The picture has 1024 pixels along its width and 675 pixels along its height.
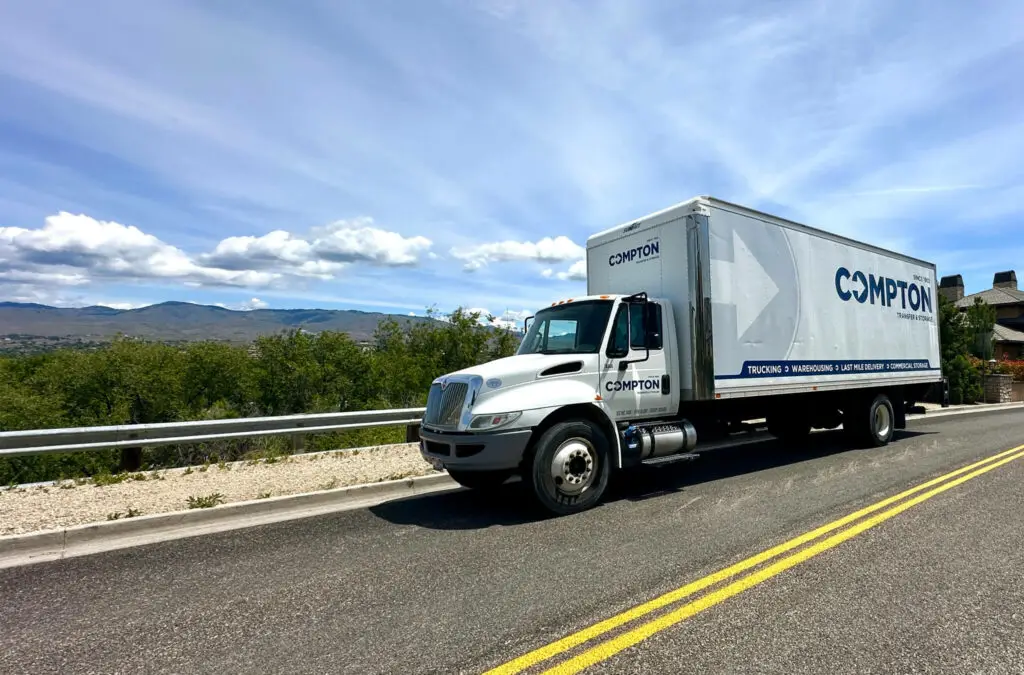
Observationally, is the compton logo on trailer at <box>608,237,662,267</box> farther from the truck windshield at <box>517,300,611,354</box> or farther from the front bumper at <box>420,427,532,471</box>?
the front bumper at <box>420,427,532,471</box>

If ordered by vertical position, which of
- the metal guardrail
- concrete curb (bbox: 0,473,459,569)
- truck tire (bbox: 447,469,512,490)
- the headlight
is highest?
the headlight

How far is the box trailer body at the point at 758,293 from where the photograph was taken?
294 inches

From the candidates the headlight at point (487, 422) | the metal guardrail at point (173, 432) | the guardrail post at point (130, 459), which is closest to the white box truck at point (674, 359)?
the headlight at point (487, 422)

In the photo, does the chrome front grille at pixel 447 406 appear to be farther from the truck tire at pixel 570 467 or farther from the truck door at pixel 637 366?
the truck door at pixel 637 366

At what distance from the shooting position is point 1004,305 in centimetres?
4912

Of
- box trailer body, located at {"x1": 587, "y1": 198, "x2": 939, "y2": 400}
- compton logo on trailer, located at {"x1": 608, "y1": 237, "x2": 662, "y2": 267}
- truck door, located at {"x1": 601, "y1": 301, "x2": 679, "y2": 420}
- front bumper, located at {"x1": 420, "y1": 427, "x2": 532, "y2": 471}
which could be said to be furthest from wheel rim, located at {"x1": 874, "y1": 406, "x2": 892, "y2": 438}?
front bumper, located at {"x1": 420, "y1": 427, "x2": 532, "y2": 471}

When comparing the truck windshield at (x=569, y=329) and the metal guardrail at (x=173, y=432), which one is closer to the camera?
the truck windshield at (x=569, y=329)

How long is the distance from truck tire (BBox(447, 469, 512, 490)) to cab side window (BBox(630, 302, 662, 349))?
231cm

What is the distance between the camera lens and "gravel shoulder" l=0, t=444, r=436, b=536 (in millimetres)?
6027

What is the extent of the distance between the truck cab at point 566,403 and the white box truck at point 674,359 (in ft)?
0.05

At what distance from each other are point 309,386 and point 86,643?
12436mm

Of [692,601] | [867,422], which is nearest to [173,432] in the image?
[692,601]

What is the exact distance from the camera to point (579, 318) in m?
7.27

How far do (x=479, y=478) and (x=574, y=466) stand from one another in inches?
48.9
